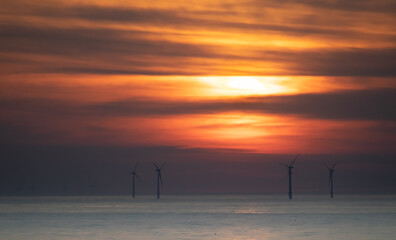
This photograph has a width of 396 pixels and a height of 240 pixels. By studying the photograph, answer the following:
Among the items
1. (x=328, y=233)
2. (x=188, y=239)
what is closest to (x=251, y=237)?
(x=188, y=239)

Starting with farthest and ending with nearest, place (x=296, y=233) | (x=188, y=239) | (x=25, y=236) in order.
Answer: (x=296, y=233) < (x=25, y=236) < (x=188, y=239)

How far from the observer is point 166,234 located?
294 ft

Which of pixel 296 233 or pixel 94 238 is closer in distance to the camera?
pixel 94 238

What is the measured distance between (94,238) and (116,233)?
9460mm

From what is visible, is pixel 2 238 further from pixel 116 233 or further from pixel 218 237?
pixel 218 237

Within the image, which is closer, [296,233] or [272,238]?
[272,238]

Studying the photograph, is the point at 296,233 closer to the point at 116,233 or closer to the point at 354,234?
the point at 354,234

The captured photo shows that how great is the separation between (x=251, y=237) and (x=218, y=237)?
12.3 feet

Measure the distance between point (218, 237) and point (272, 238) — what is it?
6.05 meters

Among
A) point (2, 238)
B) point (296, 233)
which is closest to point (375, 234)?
point (296, 233)

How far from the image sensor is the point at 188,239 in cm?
8119

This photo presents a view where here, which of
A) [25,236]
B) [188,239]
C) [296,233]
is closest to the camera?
[188,239]

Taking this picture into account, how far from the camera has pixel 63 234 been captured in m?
91.1

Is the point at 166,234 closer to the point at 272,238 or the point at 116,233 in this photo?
the point at 116,233
